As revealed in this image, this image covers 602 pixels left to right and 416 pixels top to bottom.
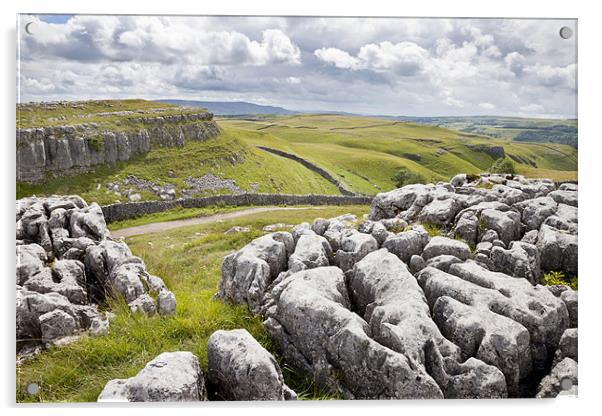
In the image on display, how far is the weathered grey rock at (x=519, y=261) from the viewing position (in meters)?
7.79

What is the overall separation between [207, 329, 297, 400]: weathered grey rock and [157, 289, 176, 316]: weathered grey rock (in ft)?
4.59

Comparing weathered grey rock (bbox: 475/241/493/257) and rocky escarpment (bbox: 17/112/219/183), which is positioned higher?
rocky escarpment (bbox: 17/112/219/183)

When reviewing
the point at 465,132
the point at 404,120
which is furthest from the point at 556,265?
the point at 404,120

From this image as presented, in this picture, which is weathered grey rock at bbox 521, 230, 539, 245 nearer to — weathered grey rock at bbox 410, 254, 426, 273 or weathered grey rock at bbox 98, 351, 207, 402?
weathered grey rock at bbox 410, 254, 426, 273

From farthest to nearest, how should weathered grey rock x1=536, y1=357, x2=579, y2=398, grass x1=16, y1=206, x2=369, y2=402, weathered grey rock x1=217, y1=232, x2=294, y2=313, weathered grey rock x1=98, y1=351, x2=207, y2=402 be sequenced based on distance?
weathered grey rock x1=217, y1=232, x2=294, y2=313 < weathered grey rock x1=536, y1=357, x2=579, y2=398 < grass x1=16, y1=206, x2=369, y2=402 < weathered grey rock x1=98, y1=351, x2=207, y2=402

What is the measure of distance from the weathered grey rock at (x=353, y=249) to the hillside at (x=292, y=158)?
2.43m

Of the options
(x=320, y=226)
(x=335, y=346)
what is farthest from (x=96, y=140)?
(x=335, y=346)

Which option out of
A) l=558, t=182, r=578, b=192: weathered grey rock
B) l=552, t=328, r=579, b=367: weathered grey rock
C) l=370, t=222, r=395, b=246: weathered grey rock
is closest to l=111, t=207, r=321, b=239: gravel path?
l=370, t=222, r=395, b=246: weathered grey rock

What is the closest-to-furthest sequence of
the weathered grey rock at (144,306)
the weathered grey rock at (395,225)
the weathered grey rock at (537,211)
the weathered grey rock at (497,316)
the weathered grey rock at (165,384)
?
the weathered grey rock at (165,384)
the weathered grey rock at (497,316)
the weathered grey rock at (144,306)
the weathered grey rock at (537,211)
the weathered grey rock at (395,225)

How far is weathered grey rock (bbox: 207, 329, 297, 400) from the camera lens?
241 inches

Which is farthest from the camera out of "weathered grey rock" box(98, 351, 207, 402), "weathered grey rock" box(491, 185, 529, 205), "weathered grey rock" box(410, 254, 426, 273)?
"weathered grey rock" box(491, 185, 529, 205)

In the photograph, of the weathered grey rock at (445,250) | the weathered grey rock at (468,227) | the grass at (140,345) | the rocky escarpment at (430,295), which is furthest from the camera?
the weathered grey rock at (468,227)

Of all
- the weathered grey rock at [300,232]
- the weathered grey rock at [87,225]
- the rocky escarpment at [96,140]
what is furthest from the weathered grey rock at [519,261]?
the weathered grey rock at [87,225]

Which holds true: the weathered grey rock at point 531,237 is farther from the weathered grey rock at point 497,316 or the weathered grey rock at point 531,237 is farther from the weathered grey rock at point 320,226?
the weathered grey rock at point 320,226
